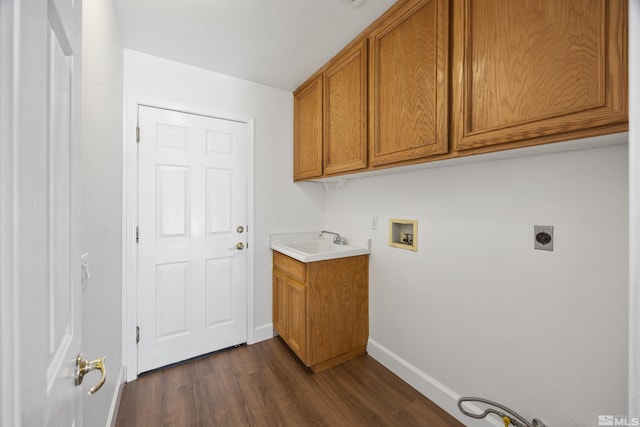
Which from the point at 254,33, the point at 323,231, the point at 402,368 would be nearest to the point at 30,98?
the point at 254,33

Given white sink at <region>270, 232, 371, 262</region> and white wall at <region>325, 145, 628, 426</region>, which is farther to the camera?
white sink at <region>270, 232, 371, 262</region>

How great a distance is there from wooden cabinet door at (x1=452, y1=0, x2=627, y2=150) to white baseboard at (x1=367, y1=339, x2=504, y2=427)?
1454 mm

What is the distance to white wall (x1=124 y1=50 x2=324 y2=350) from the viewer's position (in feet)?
6.30

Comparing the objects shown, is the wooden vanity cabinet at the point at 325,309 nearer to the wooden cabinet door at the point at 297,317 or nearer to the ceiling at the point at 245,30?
the wooden cabinet door at the point at 297,317

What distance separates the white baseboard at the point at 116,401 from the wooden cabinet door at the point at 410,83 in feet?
6.81

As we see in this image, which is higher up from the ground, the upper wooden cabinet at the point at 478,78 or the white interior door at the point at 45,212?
the upper wooden cabinet at the point at 478,78

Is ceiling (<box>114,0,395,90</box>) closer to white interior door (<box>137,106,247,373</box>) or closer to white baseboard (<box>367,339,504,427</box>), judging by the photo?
white interior door (<box>137,106,247,373</box>)

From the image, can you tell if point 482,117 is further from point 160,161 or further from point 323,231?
point 160,161

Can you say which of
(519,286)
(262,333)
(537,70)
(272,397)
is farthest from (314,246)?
(537,70)

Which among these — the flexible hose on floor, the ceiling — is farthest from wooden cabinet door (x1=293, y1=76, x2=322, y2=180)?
the flexible hose on floor

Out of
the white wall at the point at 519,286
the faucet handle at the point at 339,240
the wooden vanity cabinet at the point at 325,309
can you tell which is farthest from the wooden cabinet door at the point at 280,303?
the white wall at the point at 519,286

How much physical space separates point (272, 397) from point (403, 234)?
1443 millimetres

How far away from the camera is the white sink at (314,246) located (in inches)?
77.7

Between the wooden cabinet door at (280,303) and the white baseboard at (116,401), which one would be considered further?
the wooden cabinet door at (280,303)
